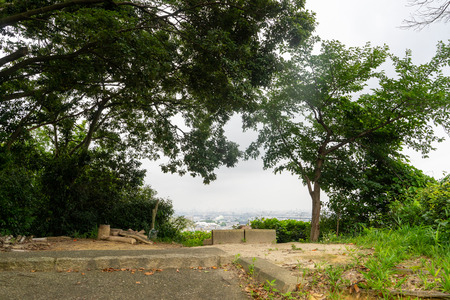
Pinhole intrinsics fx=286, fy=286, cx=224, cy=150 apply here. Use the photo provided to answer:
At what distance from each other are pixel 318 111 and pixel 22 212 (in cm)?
1205

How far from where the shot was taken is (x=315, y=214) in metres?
12.8

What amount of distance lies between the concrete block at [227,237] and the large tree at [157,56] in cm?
396

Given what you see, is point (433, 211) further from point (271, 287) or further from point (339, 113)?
point (339, 113)

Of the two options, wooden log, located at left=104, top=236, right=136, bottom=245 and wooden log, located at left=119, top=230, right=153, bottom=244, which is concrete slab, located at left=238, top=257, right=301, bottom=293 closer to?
wooden log, located at left=104, top=236, right=136, bottom=245

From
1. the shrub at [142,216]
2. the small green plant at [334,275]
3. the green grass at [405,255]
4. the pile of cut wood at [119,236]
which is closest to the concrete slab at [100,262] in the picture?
the small green plant at [334,275]

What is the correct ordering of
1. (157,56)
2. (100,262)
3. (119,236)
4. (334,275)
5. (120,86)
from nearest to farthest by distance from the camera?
(334,275) → (100,262) → (157,56) → (119,236) → (120,86)

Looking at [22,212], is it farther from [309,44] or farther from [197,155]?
[309,44]

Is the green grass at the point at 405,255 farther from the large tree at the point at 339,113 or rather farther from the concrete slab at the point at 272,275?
the large tree at the point at 339,113

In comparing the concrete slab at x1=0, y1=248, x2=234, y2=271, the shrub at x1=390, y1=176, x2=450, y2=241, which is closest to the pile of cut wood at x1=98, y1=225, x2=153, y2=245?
the concrete slab at x1=0, y1=248, x2=234, y2=271

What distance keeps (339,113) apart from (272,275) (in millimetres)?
10662

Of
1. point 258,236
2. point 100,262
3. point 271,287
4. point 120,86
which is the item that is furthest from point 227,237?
point 120,86

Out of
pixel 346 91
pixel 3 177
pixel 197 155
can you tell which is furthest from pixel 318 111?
pixel 3 177

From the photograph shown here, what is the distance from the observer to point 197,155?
1327cm

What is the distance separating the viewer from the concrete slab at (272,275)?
11.7 feet
